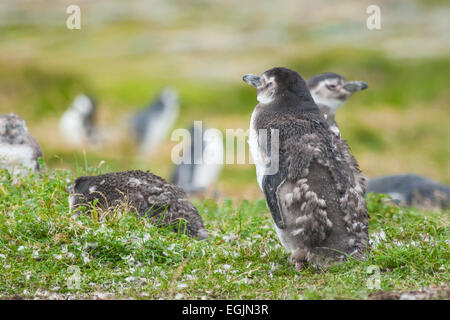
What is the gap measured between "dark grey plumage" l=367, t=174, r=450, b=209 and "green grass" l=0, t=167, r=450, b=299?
4124mm

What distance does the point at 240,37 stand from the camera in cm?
4791

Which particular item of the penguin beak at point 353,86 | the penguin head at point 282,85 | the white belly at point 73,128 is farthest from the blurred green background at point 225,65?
the penguin beak at point 353,86

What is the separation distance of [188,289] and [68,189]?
125 inches

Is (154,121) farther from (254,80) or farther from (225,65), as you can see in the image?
(254,80)

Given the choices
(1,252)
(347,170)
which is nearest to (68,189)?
(1,252)

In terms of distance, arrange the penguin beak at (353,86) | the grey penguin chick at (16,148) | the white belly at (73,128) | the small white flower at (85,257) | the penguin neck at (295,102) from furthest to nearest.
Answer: the white belly at (73,128), the penguin beak at (353,86), the grey penguin chick at (16,148), the penguin neck at (295,102), the small white flower at (85,257)

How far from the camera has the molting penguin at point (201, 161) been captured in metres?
20.0

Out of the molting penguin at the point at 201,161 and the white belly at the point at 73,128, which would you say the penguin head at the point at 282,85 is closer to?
the molting penguin at the point at 201,161

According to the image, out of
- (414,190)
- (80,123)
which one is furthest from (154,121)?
(414,190)

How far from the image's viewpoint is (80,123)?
82.4ft

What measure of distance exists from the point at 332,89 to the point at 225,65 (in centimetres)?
2769

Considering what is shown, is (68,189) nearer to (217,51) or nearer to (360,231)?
(360,231)

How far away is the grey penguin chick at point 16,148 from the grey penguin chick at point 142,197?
1.92m

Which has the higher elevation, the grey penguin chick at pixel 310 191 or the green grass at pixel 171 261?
the grey penguin chick at pixel 310 191
